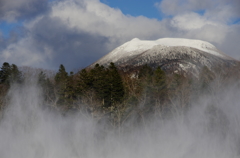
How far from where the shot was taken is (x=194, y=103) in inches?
927

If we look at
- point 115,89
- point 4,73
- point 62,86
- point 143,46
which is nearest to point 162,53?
point 143,46

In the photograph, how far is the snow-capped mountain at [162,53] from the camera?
412ft

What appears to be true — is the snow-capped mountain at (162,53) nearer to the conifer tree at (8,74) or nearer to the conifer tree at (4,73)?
the conifer tree at (8,74)

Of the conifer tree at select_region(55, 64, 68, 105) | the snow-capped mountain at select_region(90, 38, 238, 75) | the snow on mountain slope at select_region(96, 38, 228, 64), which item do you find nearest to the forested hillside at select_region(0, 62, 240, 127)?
the conifer tree at select_region(55, 64, 68, 105)

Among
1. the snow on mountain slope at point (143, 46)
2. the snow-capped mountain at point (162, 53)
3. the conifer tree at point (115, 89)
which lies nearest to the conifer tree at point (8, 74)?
the conifer tree at point (115, 89)

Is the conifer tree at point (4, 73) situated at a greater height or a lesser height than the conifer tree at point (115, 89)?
greater

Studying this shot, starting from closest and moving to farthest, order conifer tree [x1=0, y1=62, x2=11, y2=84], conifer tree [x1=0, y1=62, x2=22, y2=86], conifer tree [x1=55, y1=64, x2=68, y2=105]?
conifer tree [x1=55, y1=64, x2=68, y2=105]
conifer tree [x1=0, y1=62, x2=22, y2=86]
conifer tree [x1=0, y1=62, x2=11, y2=84]

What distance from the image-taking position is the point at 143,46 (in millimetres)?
165250

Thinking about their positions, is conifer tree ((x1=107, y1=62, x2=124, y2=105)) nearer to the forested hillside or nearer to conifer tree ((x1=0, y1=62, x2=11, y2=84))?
the forested hillside

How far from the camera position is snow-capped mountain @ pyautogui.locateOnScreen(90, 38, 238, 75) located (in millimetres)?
125438

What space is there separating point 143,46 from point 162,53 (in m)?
25.6

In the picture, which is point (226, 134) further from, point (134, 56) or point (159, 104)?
point (134, 56)

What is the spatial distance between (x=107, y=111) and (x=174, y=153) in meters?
13.0

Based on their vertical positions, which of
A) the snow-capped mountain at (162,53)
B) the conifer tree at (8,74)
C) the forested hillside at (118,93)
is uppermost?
the snow-capped mountain at (162,53)
